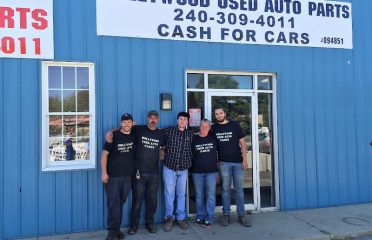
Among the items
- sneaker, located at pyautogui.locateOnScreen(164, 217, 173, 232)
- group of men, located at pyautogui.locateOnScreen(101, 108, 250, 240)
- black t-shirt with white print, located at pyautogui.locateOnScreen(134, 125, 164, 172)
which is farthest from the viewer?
sneaker, located at pyautogui.locateOnScreen(164, 217, 173, 232)

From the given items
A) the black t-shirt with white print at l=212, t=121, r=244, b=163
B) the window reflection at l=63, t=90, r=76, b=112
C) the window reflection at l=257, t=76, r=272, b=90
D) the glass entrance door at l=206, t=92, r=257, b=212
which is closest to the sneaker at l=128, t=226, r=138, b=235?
the black t-shirt with white print at l=212, t=121, r=244, b=163

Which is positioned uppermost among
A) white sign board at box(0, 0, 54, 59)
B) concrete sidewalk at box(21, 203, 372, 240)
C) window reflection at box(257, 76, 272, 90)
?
white sign board at box(0, 0, 54, 59)

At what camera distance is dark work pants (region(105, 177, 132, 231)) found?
5.87 meters

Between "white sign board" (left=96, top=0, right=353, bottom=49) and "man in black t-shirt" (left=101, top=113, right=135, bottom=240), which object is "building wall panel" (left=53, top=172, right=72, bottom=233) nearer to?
"man in black t-shirt" (left=101, top=113, right=135, bottom=240)

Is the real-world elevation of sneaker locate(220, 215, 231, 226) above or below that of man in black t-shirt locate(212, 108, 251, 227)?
below

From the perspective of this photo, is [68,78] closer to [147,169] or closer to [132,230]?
[147,169]

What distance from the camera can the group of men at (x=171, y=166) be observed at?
5941 mm

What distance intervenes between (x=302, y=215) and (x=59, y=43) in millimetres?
5346

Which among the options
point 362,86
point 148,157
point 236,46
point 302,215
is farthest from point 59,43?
point 362,86

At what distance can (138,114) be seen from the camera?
665 centimetres

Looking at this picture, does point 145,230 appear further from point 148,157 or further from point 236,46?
point 236,46

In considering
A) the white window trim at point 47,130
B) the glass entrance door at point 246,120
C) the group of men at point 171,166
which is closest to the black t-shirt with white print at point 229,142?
the group of men at point 171,166

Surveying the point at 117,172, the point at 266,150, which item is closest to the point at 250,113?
the point at 266,150

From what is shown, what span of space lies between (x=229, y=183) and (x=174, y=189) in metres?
0.98
